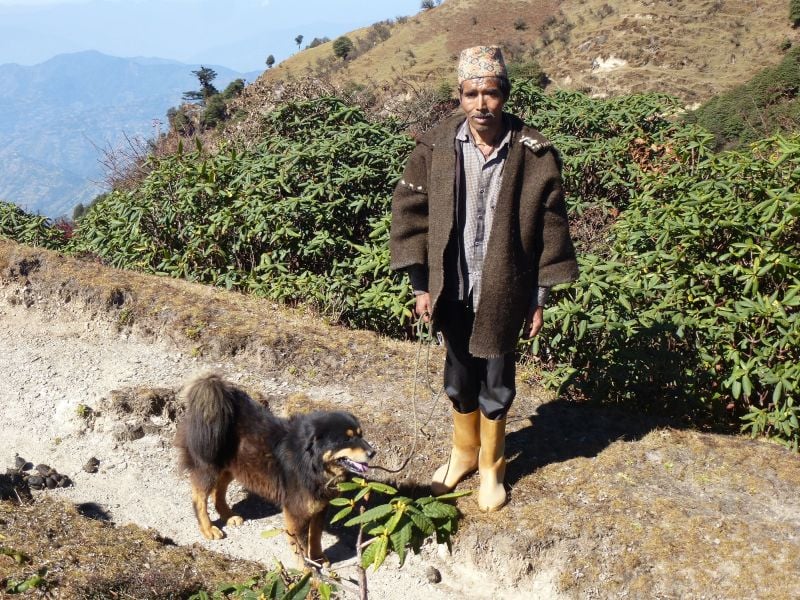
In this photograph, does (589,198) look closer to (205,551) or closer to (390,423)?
(390,423)

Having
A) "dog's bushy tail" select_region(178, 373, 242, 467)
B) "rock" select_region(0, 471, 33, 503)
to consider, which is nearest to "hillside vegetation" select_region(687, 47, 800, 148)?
"dog's bushy tail" select_region(178, 373, 242, 467)

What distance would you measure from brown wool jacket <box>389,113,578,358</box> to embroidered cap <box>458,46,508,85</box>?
12.8 inches

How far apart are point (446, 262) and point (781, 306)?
8.90 ft

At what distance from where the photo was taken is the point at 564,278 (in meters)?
3.89

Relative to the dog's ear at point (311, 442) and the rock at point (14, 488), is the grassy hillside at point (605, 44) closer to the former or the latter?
the rock at point (14, 488)

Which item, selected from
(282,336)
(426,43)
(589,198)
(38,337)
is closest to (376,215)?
(282,336)

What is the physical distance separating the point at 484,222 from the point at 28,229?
8182mm

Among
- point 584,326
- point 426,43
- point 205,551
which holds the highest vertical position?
point 426,43

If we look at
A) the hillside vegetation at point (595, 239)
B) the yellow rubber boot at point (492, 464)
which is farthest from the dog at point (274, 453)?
the hillside vegetation at point (595, 239)

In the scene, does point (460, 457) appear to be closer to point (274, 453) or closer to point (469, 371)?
point (469, 371)

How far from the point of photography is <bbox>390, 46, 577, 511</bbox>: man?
12.2ft

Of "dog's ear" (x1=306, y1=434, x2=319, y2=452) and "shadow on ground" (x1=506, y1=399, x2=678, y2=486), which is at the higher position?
"dog's ear" (x1=306, y1=434, x2=319, y2=452)

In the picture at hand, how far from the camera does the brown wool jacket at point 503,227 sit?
3.74 metres

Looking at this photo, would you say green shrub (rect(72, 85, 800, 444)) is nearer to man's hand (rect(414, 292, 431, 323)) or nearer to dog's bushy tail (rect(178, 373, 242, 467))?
man's hand (rect(414, 292, 431, 323))
